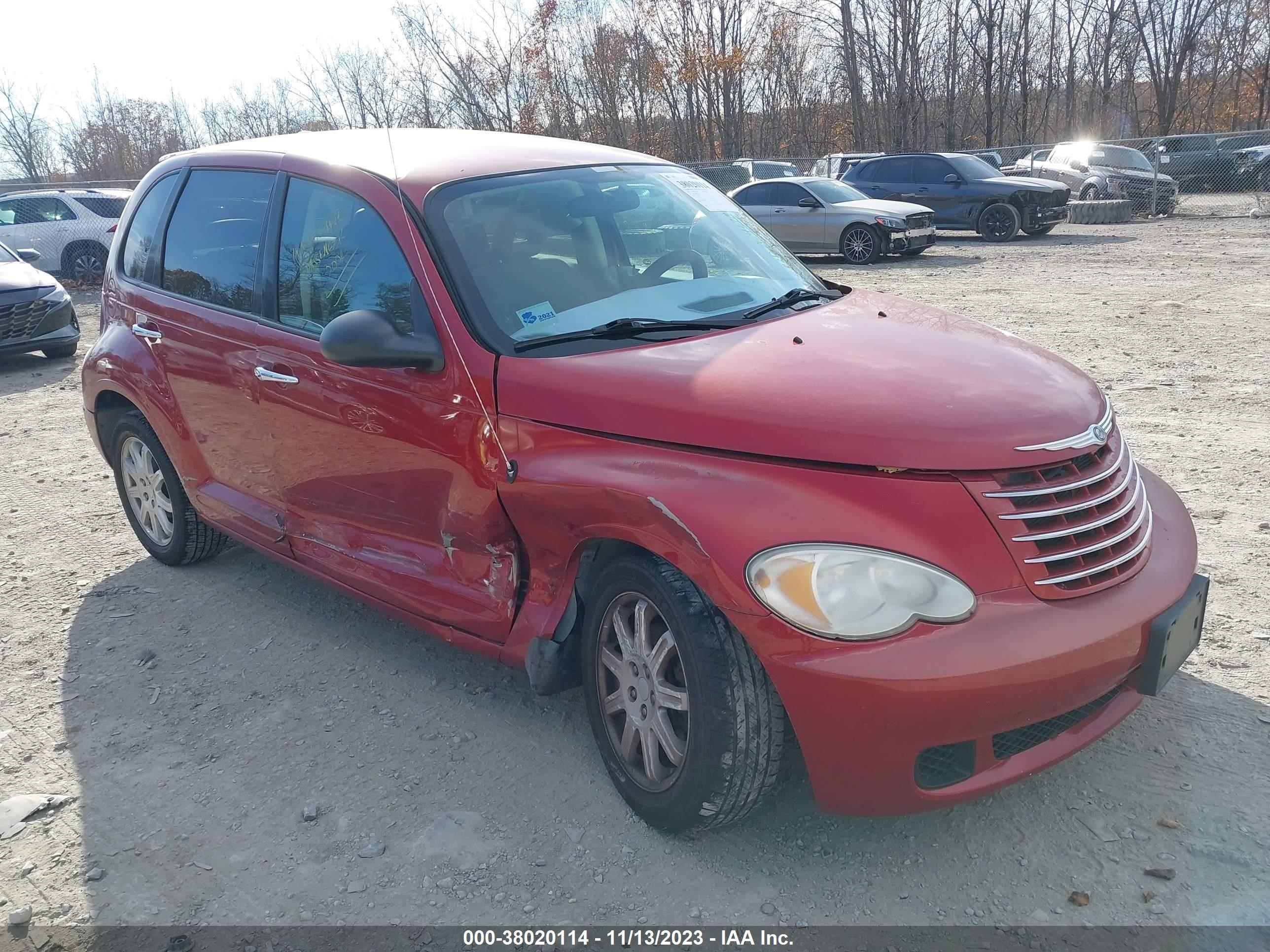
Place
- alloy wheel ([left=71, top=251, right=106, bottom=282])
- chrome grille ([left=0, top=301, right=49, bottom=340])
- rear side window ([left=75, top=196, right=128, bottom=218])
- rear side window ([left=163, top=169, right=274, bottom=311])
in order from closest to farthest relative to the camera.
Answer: rear side window ([left=163, top=169, right=274, bottom=311]) < chrome grille ([left=0, top=301, right=49, bottom=340]) < rear side window ([left=75, top=196, right=128, bottom=218]) < alloy wheel ([left=71, top=251, right=106, bottom=282])

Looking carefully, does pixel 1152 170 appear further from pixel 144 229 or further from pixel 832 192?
pixel 144 229

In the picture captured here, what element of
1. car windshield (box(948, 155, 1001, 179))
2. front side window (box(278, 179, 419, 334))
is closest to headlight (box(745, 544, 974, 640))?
front side window (box(278, 179, 419, 334))

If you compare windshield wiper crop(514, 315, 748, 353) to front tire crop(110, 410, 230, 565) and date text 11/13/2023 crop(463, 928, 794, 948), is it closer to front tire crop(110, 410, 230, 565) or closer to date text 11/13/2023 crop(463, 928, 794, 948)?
date text 11/13/2023 crop(463, 928, 794, 948)

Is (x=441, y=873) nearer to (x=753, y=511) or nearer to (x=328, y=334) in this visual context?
(x=753, y=511)

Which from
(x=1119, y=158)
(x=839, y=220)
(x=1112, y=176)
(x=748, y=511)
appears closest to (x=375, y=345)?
(x=748, y=511)

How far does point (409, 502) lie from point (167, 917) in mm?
1385

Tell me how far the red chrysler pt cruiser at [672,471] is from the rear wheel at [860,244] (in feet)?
42.7

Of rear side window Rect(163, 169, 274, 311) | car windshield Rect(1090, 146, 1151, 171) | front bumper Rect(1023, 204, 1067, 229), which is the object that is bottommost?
front bumper Rect(1023, 204, 1067, 229)

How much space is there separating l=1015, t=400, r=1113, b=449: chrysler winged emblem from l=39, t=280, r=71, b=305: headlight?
451 inches

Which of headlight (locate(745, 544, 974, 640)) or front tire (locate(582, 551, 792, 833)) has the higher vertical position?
headlight (locate(745, 544, 974, 640))

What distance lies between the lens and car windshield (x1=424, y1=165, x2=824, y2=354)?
125 inches

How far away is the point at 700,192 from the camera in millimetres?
4113

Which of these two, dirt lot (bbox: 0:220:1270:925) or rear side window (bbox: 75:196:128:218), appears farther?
rear side window (bbox: 75:196:128:218)

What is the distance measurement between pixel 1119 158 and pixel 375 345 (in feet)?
75.7
